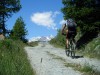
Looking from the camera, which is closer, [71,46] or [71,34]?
[71,34]

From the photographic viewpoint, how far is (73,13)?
72.6 feet

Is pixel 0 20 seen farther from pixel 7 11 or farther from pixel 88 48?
pixel 88 48

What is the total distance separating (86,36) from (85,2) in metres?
3.03

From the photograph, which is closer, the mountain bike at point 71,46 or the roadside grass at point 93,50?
the mountain bike at point 71,46

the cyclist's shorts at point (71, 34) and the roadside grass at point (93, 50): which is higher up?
the cyclist's shorts at point (71, 34)

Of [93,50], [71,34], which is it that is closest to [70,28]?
[71,34]

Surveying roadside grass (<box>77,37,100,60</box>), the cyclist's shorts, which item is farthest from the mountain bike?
roadside grass (<box>77,37,100,60</box>)

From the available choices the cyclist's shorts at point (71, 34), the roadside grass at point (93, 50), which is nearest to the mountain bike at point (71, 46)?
the cyclist's shorts at point (71, 34)

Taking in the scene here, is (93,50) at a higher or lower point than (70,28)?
lower

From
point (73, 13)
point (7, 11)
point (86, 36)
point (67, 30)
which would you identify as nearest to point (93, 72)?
point (67, 30)

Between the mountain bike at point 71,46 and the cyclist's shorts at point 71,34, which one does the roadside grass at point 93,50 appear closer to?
the mountain bike at point 71,46

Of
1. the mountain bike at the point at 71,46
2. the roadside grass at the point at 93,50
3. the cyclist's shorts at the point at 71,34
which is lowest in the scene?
the roadside grass at the point at 93,50

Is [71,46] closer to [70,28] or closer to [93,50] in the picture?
[70,28]

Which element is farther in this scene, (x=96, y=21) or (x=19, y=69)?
(x=96, y=21)
